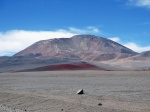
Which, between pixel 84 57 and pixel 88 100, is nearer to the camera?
→ pixel 88 100

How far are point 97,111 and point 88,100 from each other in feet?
7.81

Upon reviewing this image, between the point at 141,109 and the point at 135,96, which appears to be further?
the point at 135,96

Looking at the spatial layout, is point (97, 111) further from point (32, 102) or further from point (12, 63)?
point (12, 63)

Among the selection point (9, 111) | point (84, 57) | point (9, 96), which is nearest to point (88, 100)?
point (9, 111)

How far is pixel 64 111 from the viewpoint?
1296 cm

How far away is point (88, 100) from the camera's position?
48.5 feet

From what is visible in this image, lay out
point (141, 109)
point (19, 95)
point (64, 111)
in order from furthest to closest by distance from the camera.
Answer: point (19, 95), point (64, 111), point (141, 109)

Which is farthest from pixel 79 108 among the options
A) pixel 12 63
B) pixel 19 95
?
pixel 12 63

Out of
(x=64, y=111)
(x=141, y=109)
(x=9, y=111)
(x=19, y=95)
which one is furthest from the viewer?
(x=19, y=95)

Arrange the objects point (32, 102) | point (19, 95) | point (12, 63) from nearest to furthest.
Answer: point (32, 102) < point (19, 95) < point (12, 63)

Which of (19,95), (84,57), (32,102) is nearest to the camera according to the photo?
(32,102)

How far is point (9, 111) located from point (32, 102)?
1.41 metres

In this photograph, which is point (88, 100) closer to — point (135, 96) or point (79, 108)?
point (79, 108)

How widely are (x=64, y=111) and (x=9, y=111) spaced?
285 centimetres
